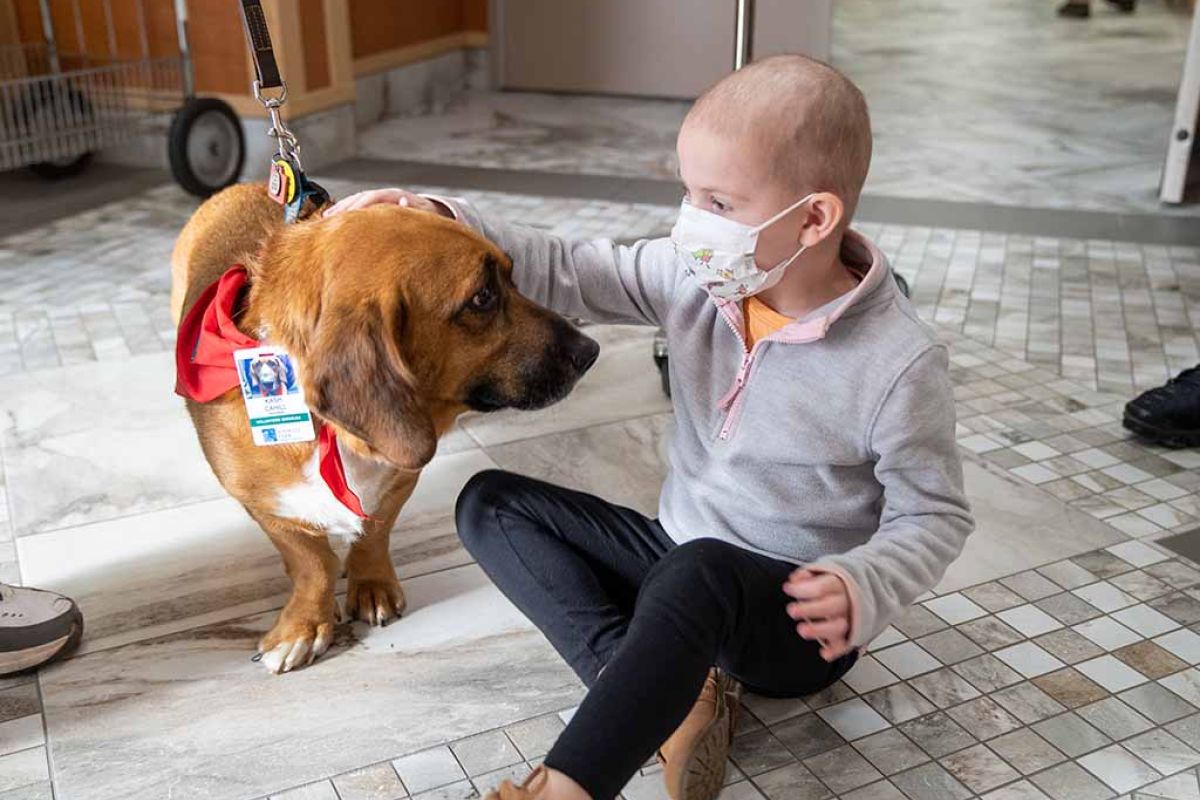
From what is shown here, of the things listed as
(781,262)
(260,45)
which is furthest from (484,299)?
(260,45)

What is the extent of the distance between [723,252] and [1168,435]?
1.42 meters

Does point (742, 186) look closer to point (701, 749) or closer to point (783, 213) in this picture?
point (783, 213)

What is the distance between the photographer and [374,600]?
1743mm

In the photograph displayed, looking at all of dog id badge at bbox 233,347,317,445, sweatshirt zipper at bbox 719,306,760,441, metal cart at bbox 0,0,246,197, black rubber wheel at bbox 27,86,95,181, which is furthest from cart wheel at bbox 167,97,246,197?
sweatshirt zipper at bbox 719,306,760,441

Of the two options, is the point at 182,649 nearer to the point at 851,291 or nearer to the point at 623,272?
the point at 623,272

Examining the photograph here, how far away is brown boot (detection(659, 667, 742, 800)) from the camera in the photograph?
129cm

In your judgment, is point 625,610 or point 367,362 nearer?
point 367,362

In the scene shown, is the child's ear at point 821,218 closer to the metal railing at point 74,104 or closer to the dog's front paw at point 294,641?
the dog's front paw at point 294,641

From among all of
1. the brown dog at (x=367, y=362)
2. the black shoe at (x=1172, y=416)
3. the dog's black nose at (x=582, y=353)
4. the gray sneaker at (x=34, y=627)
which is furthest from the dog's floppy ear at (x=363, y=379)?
the black shoe at (x=1172, y=416)

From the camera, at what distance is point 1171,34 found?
837 centimetres

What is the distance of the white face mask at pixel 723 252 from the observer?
131cm

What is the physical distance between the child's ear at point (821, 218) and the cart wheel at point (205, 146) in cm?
312

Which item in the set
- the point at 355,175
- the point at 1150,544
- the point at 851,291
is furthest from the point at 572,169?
the point at 851,291

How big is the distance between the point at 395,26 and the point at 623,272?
4.33 metres
